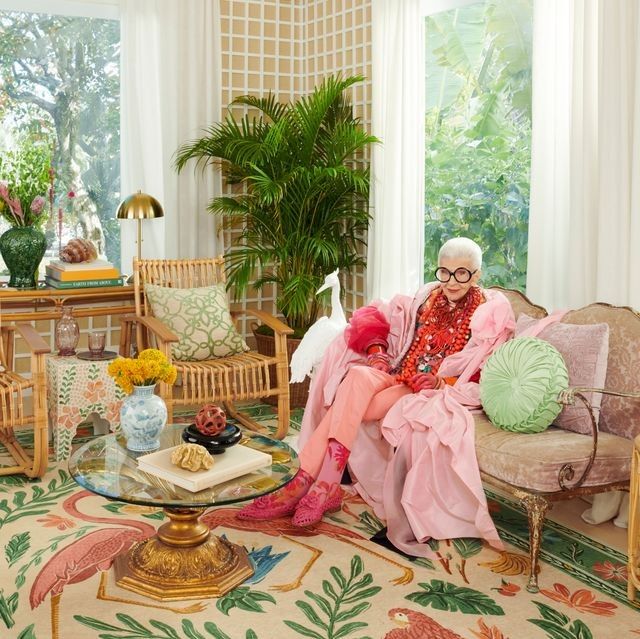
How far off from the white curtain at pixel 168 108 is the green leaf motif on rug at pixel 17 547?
2458 millimetres

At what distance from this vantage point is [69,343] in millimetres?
4531

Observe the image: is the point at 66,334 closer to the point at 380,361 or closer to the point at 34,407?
the point at 34,407

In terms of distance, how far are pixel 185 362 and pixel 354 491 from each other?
120 cm

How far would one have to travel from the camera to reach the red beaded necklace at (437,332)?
152 inches

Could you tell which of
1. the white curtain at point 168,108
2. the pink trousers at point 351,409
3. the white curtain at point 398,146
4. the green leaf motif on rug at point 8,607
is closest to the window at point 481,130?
the white curtain at point 398,146

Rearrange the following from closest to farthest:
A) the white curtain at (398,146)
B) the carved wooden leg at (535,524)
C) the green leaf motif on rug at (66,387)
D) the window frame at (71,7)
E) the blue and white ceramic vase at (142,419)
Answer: the carved wooden leg at (535,524) → the blue and white ceramic vase at (142,419) → the green leaf motif on rug at (66,387) → the white curtain at (398,146) → the window frame at (71,7)

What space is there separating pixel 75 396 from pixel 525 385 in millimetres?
2231

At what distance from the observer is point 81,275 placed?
199 inches

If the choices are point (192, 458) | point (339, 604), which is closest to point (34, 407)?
point (192, 458)

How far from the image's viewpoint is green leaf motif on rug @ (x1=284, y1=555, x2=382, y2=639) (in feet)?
9.02

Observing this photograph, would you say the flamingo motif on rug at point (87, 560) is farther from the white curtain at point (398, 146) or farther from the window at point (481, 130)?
the window at point (481, 130)

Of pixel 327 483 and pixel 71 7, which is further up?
pixel 71 7

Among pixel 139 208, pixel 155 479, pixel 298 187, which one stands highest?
pixel 298 187

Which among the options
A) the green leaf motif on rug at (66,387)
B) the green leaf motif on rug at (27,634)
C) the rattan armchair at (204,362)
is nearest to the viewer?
the green leaf motif on rug at (27,634)
